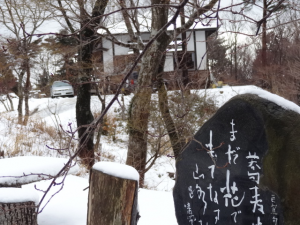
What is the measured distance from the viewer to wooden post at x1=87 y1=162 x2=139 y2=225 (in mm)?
1770

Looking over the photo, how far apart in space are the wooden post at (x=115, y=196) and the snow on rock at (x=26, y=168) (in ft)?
3.18

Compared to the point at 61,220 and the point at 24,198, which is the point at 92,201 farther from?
the point at 61,220

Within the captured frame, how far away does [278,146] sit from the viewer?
1.95 meters

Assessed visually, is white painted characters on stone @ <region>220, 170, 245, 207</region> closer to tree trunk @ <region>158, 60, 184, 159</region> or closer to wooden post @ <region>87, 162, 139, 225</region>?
wooden post @ <region>87, 162, 139, 225</region>

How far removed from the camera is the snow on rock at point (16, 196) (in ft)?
7.81

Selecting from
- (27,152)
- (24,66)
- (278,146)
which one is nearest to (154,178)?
(27,152)

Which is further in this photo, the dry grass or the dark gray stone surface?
the dry grass

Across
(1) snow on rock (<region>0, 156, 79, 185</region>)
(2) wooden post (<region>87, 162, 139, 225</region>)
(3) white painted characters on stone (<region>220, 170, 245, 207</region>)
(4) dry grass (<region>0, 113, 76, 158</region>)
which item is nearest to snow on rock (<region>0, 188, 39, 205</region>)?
(1) snow on rock (<region>0, 156, 79, 185</region>)

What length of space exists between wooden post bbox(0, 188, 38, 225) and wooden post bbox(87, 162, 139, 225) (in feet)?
2.66

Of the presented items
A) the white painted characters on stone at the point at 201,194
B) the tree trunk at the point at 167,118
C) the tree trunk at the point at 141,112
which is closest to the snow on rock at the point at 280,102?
the white painted characters on stone at the point at 201,194

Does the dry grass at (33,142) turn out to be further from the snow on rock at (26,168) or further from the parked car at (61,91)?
the parked car at (61,91)

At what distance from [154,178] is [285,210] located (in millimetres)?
5987

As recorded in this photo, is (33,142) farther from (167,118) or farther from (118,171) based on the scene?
(118,171)

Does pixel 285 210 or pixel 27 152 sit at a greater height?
pixel 285 210
